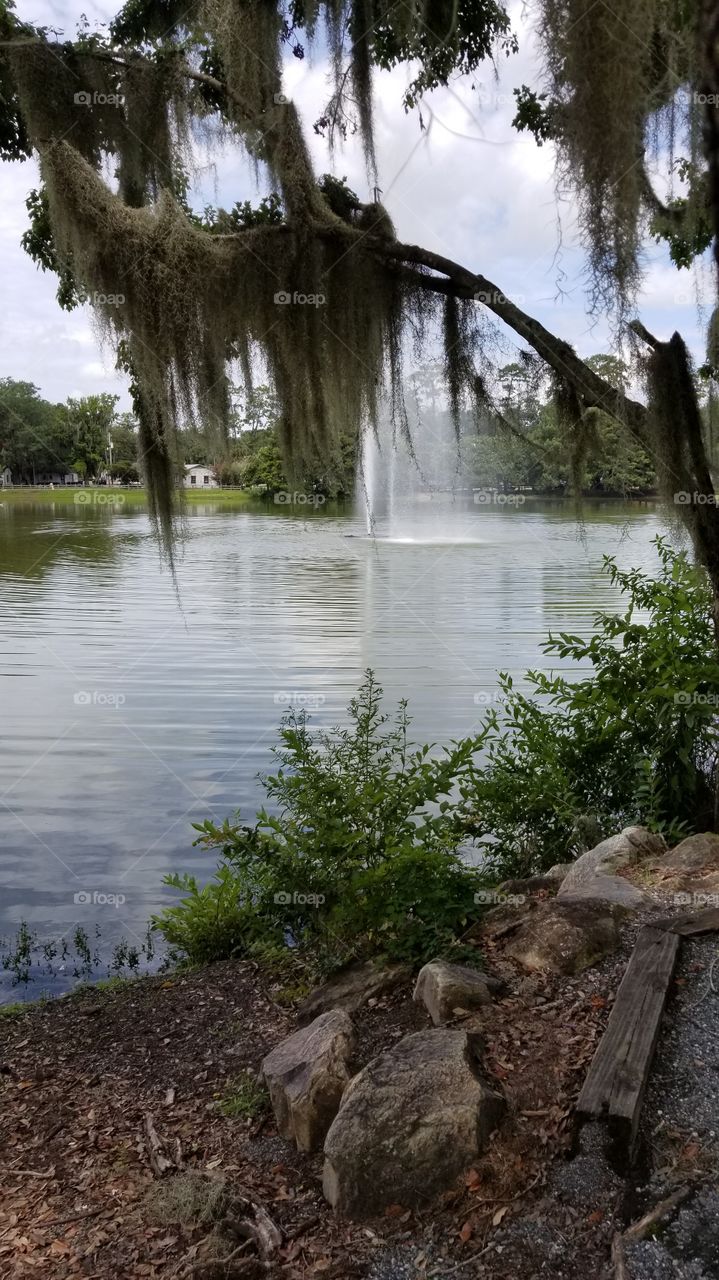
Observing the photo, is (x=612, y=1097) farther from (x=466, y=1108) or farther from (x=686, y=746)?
(x=686, y=746)

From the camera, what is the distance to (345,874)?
13.3 feet

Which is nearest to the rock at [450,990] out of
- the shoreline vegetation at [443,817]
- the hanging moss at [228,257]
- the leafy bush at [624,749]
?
the shoreline vegetation at [443,817]

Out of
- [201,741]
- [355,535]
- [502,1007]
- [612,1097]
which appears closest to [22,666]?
[201,741]

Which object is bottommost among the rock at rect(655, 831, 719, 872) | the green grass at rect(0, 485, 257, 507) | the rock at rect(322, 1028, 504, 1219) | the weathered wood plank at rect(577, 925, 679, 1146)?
the rock at rect(322, 1028, 504, 1219)

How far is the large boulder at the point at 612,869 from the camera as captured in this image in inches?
147

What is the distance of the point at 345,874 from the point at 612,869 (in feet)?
4.07

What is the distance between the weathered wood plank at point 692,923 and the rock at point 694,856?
0.71 meters

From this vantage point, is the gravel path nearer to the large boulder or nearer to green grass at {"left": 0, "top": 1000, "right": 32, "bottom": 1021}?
the large boulder

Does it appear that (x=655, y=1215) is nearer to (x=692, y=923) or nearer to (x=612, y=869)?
(x=692, y=923)

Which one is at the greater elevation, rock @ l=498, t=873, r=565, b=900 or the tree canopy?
the tree canopy

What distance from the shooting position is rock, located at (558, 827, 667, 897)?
4.21 meters

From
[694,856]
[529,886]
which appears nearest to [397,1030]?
[529,886]

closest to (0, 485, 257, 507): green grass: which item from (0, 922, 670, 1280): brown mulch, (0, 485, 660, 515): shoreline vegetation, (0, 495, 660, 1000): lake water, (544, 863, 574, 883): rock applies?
(0, 485, 660, 515): shoreline vegetation

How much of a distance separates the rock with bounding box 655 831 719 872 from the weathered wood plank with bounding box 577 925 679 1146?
99 cm
